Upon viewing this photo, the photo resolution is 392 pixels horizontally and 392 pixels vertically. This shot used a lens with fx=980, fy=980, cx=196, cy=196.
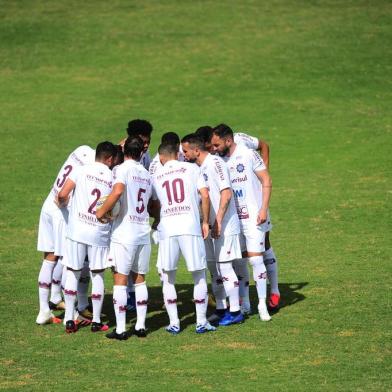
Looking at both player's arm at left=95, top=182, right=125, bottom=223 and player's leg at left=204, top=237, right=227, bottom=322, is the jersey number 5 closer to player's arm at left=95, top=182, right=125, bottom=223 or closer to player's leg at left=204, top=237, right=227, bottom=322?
player's arm at left=95, top=182, right=125, bottom=223

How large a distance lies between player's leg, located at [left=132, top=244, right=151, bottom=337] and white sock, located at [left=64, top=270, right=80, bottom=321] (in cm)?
84

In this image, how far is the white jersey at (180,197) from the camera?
12.7 meters

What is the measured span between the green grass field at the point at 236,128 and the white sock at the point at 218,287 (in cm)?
55

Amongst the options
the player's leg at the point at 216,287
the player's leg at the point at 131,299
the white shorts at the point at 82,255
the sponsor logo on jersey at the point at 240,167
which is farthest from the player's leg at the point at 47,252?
the sponsor logo on jersey at the point at 240,167

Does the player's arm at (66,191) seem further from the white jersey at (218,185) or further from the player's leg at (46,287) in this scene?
the white jersey at (218,185)

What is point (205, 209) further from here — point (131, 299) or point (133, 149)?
point (131, 299)

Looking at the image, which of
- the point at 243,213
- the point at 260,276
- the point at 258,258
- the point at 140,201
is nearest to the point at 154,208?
the point at 140,201

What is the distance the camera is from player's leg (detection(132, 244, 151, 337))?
12.7 m

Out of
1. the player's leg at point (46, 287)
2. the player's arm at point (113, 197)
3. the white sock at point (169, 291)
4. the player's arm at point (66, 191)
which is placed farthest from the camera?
the player's leg at point (46, 287)

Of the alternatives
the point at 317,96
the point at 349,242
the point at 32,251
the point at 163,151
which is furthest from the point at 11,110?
the point at 163,151

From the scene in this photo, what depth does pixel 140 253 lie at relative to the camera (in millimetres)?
12758

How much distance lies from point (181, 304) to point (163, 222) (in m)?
2.33

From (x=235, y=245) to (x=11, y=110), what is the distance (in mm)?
18265

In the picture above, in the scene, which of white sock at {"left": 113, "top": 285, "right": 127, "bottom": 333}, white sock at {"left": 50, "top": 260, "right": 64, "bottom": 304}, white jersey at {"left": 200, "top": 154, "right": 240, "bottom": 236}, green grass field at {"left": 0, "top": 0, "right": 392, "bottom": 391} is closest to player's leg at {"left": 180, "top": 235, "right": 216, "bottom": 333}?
green grass field at {"left": 0, "top": 0, "right": 392, "bottom": 391}
